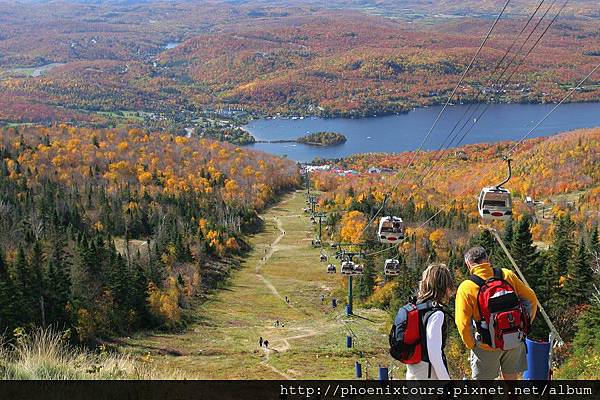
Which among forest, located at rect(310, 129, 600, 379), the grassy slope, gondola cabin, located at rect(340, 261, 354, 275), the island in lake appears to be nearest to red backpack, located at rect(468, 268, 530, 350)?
forest, located at rect(310, 129, 600, 379)

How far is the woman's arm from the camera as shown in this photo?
4652 millimetres

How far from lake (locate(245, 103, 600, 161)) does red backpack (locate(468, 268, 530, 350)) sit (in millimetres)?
124806

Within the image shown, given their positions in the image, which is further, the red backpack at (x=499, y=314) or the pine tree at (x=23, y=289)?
the pine tree at (x=23, y=289)

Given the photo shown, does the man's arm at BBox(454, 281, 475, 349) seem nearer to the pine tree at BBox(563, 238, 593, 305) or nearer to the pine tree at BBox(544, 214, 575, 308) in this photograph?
the pine tree at BBox(544, 214, 575, 308)

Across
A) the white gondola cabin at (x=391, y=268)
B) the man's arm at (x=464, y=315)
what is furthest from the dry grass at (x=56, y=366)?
the white gondola cabin at (x=391, y=268)

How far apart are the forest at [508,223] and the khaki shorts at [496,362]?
3.40 m

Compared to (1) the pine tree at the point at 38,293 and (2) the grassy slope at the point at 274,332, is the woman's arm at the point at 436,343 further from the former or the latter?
(1) the pine tree at the point at 38,293

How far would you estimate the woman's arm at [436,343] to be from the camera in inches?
183

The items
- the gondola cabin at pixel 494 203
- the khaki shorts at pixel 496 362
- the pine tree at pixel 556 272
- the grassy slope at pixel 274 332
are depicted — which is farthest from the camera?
the pine tree at pixel 556 272

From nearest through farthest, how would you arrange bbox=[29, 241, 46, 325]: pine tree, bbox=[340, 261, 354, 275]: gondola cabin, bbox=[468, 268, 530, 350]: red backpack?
bbox=[468, 268, 530, 350]: red backpack < bbox=[340, 261, 354, 275]: gondola cabin < bbox=[29, 241, 46, 325]: pine tree

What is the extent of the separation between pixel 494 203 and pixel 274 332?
2182cm

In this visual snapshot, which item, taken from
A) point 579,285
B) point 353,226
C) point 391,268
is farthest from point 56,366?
point 353,226

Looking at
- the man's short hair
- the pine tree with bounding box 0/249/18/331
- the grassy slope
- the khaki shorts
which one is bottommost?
the grassy slope

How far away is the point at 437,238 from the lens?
59500mm
